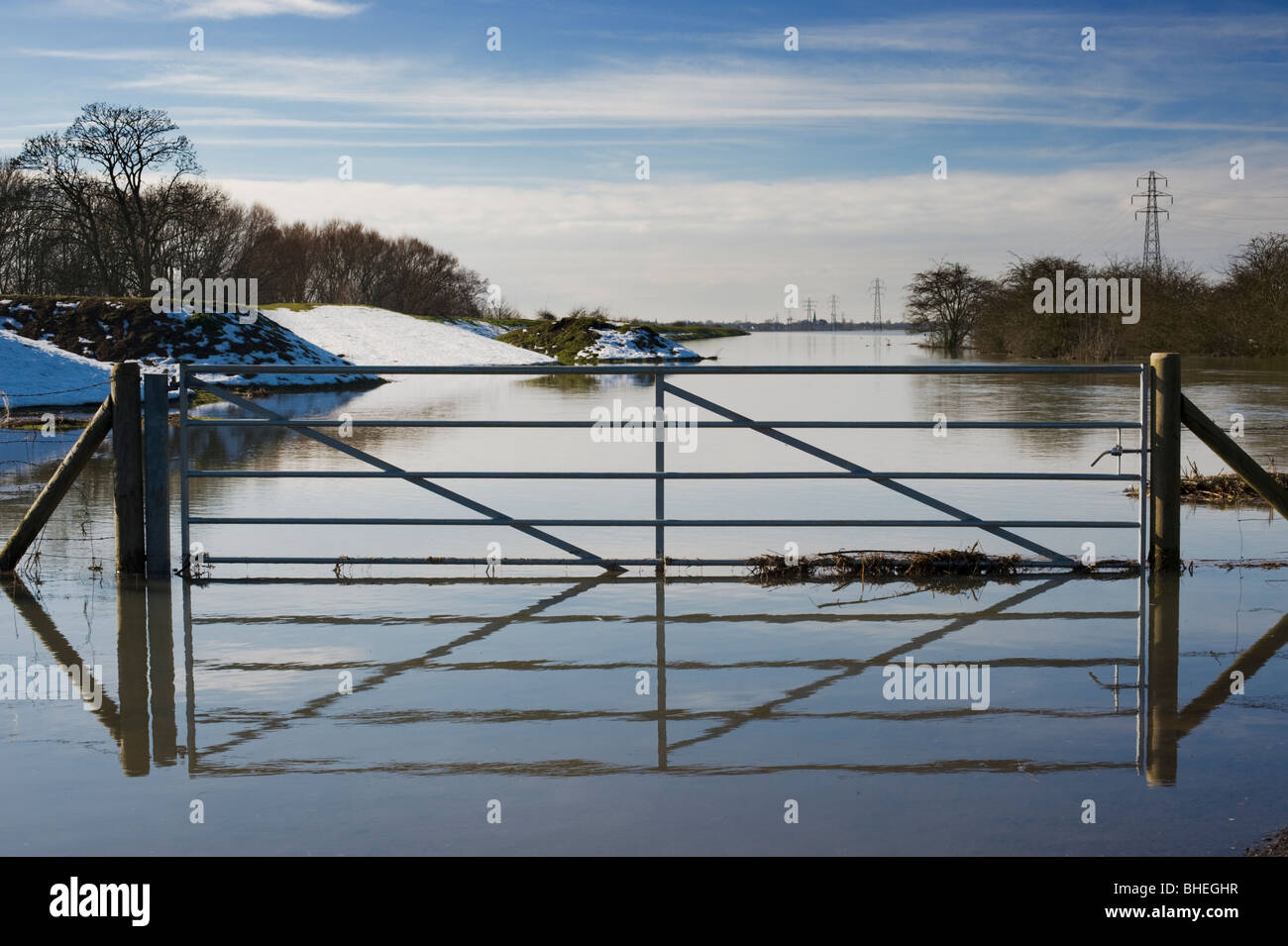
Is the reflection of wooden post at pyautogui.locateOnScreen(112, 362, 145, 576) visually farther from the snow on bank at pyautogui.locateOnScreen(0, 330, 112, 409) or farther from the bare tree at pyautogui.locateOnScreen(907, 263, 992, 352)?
the bare tree at pyautogui.locateOnScreen(907, 263, 992, 352)

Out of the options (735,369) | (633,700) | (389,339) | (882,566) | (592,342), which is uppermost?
(592,342)

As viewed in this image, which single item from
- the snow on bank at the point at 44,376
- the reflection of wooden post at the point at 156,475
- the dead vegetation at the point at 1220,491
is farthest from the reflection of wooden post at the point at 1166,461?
the snow on bank at the point at 44,376

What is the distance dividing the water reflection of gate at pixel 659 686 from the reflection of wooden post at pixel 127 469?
12.7 inches

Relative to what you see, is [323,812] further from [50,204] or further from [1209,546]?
[50,204]

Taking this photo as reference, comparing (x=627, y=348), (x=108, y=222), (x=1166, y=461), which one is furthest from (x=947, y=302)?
(x=1166, y=461)

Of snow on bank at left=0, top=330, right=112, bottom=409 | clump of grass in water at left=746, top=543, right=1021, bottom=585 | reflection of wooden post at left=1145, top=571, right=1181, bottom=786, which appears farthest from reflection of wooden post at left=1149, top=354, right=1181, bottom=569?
snow on bank at left=0, top=330, right=112, bottom=409

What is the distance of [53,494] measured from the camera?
8930 millimetres

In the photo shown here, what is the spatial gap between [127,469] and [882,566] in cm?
532

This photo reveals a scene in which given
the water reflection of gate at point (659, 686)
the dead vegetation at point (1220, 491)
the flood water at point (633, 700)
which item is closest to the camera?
the flood water at point (633, 700)

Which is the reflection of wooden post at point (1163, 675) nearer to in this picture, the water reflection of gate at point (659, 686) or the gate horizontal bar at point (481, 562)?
the water reflection of gate at point (659, 686)

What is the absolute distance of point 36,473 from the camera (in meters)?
15.1

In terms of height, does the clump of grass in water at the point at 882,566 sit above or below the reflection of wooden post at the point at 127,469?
below

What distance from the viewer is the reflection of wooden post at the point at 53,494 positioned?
350 inches

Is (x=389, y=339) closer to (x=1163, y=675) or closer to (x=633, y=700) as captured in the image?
(x=633, y=700)
